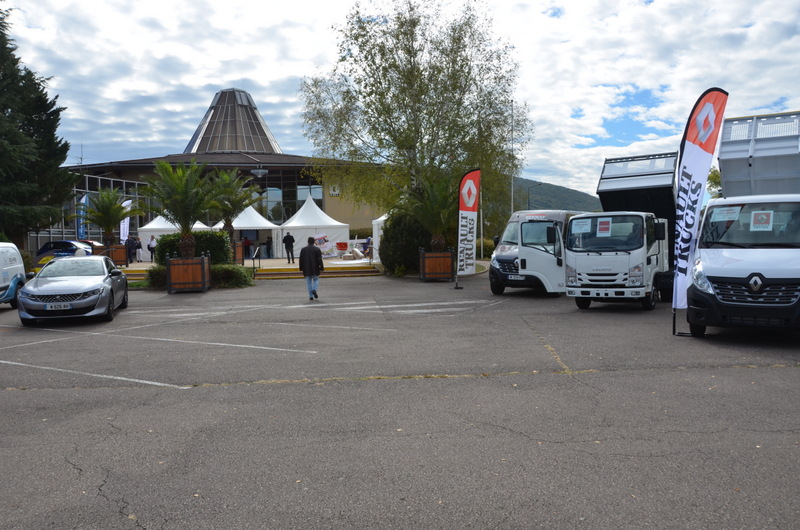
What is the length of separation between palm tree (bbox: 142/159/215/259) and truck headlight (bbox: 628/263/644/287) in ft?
48.1

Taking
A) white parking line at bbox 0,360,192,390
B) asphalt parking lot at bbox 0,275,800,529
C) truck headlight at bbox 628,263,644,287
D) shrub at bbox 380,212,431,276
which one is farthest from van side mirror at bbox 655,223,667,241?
shrub at bbox 380,212,431,276

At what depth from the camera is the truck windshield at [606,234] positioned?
45.5ft

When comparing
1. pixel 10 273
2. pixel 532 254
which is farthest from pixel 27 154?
pixel 532 254

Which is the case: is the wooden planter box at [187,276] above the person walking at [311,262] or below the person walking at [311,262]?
below

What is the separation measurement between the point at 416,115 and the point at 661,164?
14.0 meters

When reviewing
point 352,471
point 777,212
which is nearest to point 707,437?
point 352,471

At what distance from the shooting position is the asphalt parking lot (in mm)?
3973

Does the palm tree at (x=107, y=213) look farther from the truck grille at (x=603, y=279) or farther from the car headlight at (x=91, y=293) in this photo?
the truck grille at (x=603, y=279)

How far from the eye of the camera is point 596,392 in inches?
271

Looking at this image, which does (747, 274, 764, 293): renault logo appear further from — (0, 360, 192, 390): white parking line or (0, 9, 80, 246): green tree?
(0, 9, 80, 246): green tree

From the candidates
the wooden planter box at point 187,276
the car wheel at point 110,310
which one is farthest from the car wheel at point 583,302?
the wooden planter box at point 187,276

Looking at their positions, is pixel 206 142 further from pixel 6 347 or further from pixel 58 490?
pixel 58 490

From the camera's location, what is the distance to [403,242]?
87.0 ft

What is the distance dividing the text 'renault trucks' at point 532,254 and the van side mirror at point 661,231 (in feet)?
9.83
